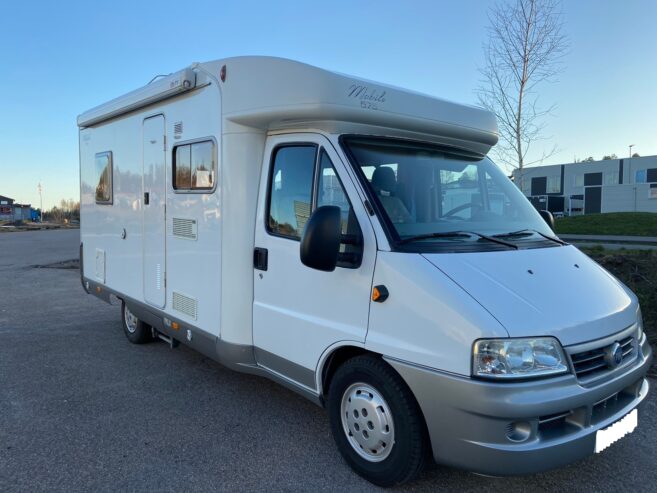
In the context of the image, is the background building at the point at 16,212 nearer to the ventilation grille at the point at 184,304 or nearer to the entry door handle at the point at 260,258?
the ventilation grille at the point at 184,304

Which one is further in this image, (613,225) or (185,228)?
(613,225)

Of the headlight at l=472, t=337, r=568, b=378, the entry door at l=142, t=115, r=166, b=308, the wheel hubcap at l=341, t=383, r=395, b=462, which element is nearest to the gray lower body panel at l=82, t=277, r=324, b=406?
the entry door at l=142, t=115, r=166, b=308

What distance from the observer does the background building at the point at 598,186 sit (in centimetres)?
4419

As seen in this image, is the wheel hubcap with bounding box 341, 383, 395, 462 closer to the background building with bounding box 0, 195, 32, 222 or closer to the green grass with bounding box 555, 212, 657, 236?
the green grass with bounding box 555, 212, 657, 236

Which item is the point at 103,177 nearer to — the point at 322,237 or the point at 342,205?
the point at 342,205

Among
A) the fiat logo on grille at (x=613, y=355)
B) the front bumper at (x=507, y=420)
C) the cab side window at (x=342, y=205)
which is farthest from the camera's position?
the cab side window at (x=342, y=205)

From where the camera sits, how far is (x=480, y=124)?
4.25m

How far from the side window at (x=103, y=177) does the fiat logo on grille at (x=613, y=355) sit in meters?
5.40

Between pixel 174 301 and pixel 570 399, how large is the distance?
11.6 ft

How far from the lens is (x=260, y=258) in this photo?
4.02 m

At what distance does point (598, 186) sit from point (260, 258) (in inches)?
2083

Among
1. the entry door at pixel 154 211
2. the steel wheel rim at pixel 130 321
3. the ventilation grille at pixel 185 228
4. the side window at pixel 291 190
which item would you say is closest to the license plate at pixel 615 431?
the side window at pixel 291 190

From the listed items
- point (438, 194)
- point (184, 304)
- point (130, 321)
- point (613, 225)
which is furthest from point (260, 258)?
point (613, 225)

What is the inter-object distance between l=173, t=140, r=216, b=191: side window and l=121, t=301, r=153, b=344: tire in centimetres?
227
